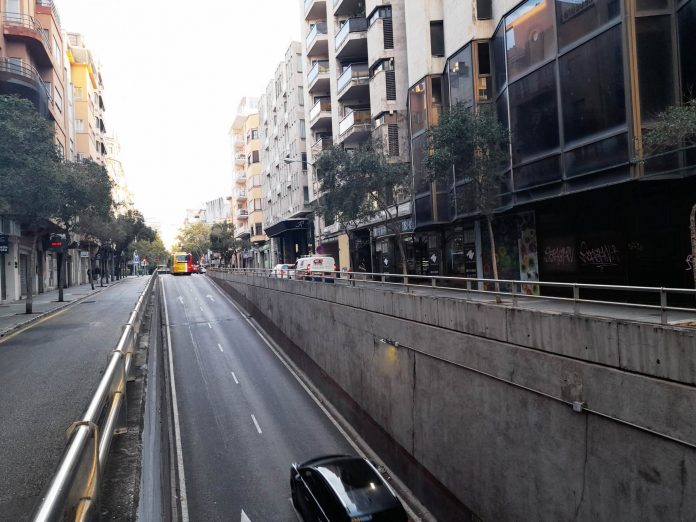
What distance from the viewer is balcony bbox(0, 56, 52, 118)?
100 ft

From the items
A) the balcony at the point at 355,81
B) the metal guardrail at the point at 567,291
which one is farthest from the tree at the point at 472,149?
the balcony at the point at 355,81

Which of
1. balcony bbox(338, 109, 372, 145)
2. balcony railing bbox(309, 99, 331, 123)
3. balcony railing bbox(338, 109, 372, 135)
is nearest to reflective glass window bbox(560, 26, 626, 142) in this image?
balcony bbox(338, 109, 372, 145)

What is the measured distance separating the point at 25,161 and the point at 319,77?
80.6 feet

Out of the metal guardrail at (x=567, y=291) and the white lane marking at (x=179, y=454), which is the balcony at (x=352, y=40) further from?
the white lane marking at (x=179, y=454)

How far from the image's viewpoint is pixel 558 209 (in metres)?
→ 17.7

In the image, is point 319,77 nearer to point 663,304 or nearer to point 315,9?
point 315,9

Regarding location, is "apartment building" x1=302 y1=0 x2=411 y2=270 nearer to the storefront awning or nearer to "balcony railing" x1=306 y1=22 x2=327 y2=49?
"balcony railing" x1=306 y1=22 x2=327 y2=49

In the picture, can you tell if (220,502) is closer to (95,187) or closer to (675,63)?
(675,63)

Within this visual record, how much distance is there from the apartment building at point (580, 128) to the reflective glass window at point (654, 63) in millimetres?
24

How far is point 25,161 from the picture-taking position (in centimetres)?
2291

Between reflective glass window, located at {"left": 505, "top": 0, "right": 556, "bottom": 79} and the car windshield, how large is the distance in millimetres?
12863

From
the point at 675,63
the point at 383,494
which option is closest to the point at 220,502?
the point at 383,494

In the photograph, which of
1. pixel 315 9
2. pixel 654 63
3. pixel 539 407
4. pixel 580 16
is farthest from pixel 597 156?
pixel 315 9

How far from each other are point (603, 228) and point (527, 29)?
6.92 meters
